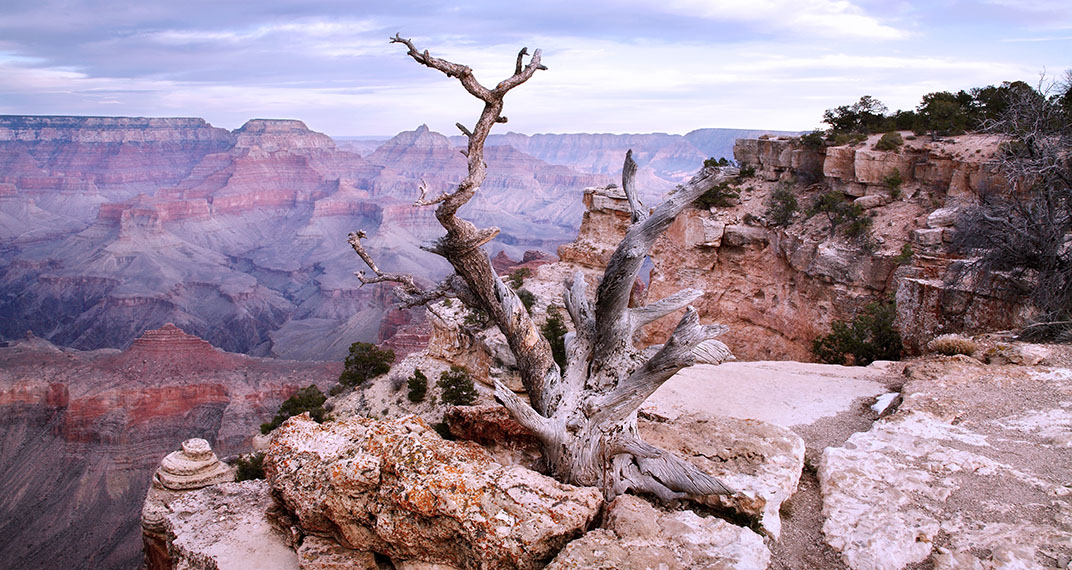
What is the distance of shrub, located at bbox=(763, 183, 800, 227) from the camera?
24156 mm

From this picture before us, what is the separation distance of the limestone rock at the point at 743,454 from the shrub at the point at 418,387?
1457cm

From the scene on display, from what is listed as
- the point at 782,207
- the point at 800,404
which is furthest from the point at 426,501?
the point at 782,207

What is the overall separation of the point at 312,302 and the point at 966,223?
321 feet

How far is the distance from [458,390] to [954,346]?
13.2 metres

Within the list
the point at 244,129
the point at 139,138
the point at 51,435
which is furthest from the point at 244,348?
the point at 139,138

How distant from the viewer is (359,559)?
5625 mm

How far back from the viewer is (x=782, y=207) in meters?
24.5

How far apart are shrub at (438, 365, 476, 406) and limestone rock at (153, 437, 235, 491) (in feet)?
23.8

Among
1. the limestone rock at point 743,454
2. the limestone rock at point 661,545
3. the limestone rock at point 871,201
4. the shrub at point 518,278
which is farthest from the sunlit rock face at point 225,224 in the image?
the limestone rock at point 661,545

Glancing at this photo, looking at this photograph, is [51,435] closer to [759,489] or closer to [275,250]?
[759,489]

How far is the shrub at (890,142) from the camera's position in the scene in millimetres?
22141

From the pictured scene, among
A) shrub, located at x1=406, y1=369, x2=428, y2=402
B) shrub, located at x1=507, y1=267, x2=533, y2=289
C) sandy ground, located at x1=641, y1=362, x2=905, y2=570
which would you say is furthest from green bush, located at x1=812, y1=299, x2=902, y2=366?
shrub, located at x1=507, y1=267, x2=533, y2=289

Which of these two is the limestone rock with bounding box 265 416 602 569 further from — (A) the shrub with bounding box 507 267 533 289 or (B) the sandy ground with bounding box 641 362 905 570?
(A) the shrub with bounding box 507 267 533 289

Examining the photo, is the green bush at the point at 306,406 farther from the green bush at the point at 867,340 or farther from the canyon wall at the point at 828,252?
the green bush at the point at 867,340
